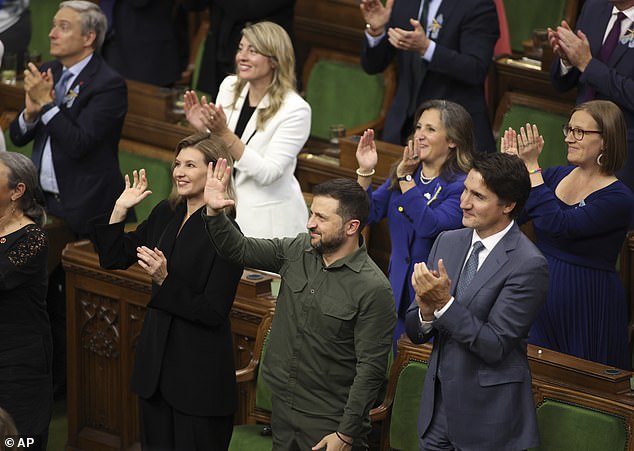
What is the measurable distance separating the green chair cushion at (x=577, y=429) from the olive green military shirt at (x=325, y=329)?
1.45 feet

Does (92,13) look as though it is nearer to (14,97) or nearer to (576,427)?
(14,97)

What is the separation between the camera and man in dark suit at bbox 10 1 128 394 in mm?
4406

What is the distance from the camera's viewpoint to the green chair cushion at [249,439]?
11.3 ft

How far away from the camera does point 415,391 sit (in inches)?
132

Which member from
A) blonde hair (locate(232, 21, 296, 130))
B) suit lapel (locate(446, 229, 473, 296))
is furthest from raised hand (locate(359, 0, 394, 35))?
suit lapel (locate(446, 229, 473, 296))

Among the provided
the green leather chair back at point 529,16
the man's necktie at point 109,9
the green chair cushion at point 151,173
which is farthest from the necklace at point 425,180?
the man's necktie at point 109,9

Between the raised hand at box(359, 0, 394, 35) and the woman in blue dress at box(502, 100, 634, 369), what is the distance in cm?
107

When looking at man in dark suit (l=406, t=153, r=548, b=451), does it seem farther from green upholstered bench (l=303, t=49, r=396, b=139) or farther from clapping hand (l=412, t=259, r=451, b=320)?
green upholstered bench (l=303, t=49, r=396, b=139)

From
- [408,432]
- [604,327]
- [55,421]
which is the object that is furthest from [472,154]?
[55,421]

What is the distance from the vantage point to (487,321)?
113 inches

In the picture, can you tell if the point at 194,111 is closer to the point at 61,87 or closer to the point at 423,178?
the point at 61,87

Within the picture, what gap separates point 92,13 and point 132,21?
1.08 m

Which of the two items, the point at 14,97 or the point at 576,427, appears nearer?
the point at 576,427

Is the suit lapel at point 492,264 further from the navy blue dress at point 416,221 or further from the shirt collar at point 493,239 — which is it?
the navy blue dress at point 416,221
